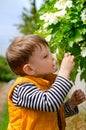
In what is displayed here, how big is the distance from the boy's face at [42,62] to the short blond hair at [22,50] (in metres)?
0.03

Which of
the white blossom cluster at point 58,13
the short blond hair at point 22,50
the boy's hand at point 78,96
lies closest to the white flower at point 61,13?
the white blossom cluster at point 58,13

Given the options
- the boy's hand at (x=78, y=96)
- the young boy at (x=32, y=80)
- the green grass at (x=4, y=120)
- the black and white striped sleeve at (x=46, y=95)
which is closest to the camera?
the black and white striped sleeve at (x=46, y=95)

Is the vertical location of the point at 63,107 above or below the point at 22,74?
below

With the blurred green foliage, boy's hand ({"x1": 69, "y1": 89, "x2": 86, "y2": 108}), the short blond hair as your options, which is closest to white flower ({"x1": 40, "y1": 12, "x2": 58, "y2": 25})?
the short blond hair

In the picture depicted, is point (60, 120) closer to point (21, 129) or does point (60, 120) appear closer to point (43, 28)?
point (21, 129)

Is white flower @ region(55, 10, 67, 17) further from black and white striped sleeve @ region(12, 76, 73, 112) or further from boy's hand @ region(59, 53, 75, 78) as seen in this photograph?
black and white striped sleeve @ region(12, 76, 73, 112)

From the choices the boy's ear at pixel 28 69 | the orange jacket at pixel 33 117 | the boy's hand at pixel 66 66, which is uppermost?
the boy's ear at pixel 28 69

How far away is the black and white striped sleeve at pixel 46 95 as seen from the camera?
3953 mm

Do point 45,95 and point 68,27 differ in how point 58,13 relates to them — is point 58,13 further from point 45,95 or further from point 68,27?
point 45,95

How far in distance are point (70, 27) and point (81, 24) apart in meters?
0.09

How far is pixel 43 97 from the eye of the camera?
3.99 metres

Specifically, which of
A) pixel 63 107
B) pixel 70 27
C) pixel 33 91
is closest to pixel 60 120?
pixel 63 107

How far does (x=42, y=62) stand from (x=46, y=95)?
0.29 m

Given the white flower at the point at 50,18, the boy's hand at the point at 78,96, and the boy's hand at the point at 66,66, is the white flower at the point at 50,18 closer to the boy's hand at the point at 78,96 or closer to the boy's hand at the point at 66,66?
the boy's hand at the point at 66,66
